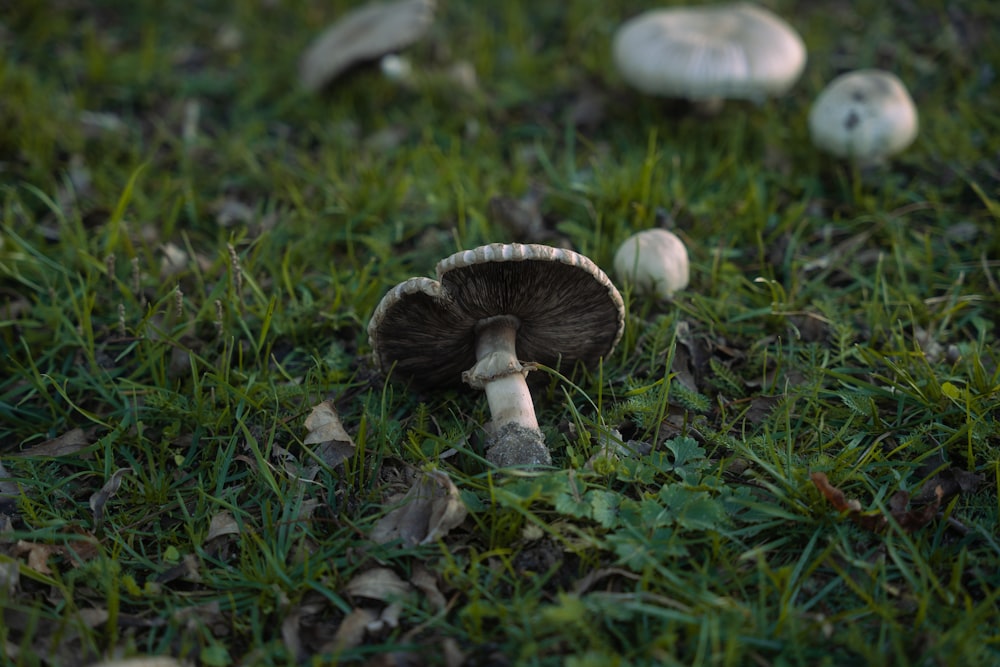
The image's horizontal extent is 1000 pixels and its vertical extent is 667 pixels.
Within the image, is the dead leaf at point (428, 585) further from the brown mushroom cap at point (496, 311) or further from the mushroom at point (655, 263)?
the mushroom at point (655, 263)

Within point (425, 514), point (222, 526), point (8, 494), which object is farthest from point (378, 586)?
point (8, 494)

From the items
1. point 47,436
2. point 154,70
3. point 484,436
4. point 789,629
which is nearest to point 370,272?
point 484,436

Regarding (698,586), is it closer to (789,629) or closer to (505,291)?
(789,629)

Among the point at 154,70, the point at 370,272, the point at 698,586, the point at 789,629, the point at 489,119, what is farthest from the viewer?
the point at 154,70

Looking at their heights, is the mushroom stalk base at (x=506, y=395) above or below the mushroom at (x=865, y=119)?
below

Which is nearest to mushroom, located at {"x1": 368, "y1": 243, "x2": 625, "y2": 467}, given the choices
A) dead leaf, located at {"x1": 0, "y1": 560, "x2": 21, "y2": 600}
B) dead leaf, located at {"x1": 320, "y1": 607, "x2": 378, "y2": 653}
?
dead leaf, located at {"x1": 320, "y1": 607, "x2": 378, "y2": 653}

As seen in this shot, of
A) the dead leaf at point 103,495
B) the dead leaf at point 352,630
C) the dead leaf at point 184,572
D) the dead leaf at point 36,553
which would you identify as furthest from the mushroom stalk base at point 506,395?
the dead leaf at point 36,553
